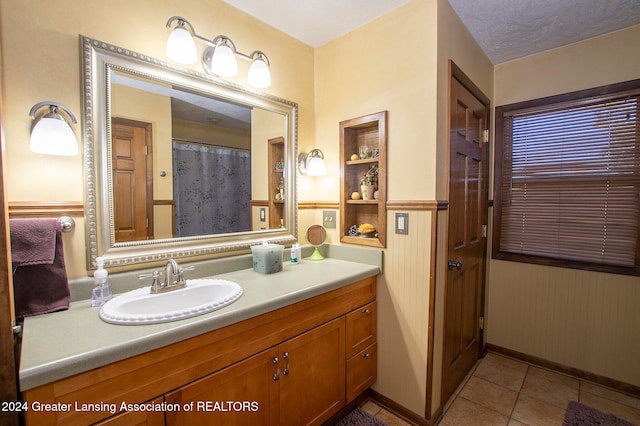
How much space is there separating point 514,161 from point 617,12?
102 cm

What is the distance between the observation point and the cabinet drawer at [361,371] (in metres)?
1.64

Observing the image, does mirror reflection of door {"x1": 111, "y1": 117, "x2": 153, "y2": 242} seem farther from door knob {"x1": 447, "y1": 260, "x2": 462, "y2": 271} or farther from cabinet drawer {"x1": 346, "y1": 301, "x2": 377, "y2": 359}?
door knob {"x1": 447, "y1": 260, "x2": 462, "y2": 271}

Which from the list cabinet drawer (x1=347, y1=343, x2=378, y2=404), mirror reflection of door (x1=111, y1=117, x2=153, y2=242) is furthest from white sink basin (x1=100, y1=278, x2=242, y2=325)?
cabinet drawer (x1=347, y1=343, x2=378, y2=404)

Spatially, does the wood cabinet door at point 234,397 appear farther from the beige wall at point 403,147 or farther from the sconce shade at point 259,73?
the sconce shade at point 259,73

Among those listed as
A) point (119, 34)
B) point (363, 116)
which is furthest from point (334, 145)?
point (119, 34)

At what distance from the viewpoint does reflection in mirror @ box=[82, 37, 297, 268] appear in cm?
122

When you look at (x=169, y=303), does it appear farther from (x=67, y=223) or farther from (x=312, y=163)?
(x=312, y=163)

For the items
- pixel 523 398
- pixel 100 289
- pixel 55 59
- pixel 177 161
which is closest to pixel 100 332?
pixel 100 289

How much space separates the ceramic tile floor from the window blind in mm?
892

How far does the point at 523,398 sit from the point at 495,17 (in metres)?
2.48

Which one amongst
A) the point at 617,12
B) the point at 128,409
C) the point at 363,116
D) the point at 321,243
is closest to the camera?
the point at 128,409

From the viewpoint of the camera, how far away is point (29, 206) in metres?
1.07

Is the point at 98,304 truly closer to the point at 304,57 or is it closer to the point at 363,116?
the point at 363,116

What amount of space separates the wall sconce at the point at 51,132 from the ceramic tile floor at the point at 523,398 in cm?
237
